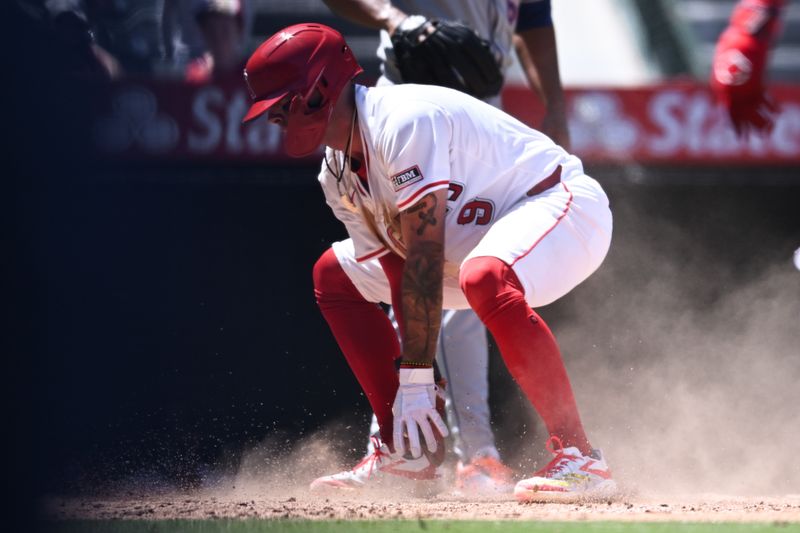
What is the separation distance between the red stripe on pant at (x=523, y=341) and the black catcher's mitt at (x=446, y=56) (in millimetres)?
815

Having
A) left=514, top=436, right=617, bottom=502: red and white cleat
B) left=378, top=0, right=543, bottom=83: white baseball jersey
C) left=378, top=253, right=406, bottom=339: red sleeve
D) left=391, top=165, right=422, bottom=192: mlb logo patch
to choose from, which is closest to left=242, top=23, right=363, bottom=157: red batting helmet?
left=391, top=165, right=422, bottom=192: mlb logo patch

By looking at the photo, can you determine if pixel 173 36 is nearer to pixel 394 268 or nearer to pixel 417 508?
pixel 394 268

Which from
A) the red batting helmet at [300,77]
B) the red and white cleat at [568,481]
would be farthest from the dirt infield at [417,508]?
the red batting helmet at [300,77]

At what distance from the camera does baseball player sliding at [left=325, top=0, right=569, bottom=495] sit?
3.12 m

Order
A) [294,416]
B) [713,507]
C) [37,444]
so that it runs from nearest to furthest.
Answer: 1. [37,444]
2. [713,507]
3. [294,416]

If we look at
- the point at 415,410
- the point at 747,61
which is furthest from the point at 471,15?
the point at 415,410

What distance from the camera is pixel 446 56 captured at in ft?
10.3

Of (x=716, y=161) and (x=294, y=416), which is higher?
(x=716, y=161)

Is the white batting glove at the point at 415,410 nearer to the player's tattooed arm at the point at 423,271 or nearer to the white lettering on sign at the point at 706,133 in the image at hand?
the player's tattooed arm at the point at 423,271

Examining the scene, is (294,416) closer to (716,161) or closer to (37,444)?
(716,161)

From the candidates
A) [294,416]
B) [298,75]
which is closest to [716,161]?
[294,416]

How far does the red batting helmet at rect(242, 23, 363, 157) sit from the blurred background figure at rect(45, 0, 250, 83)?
1.62 m

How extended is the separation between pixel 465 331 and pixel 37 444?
7.07ft

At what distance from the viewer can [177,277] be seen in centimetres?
407
